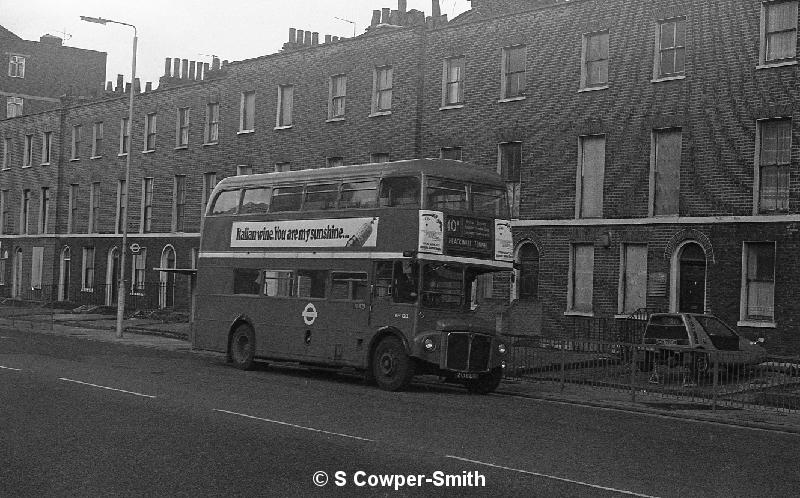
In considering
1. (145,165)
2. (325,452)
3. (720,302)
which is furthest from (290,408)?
(145,165)

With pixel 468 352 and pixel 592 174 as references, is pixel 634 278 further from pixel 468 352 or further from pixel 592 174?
pixel 468 352

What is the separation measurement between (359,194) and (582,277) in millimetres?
12195

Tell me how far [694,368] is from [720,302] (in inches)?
364

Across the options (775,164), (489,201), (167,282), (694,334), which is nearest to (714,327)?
(694,334)

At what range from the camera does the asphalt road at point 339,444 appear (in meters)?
10.2

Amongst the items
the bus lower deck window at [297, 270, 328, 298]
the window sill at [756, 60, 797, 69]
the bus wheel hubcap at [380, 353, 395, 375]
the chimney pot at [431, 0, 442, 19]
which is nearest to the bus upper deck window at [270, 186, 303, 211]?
the bus lower deck window at [297, 270, 328, 298]

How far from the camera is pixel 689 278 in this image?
30.3 metres

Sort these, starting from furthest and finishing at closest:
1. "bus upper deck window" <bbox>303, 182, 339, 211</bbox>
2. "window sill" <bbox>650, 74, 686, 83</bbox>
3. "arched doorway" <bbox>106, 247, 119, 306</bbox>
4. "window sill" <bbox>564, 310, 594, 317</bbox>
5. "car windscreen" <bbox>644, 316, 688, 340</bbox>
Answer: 1. "arched doorway" <bbox>106, 247, 119, 306</bbox>
2. "window sill" <bbox>564, 310, 594, 317</bbox>
3. "window sill" <bbox>650, 74, 686, 83</bbox>
4. "car windscreen" <bbox>644, 316, 688, 340</bbox>
5. "bus upper deck window" <bbox>303, 182, 339, 211</bbox>

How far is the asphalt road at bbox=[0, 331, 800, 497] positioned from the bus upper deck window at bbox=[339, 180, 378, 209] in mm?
3905

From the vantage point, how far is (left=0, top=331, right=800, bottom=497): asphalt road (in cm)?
1021

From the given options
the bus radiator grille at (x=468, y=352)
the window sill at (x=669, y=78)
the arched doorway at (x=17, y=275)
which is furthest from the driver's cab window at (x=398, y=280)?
the arched doorway at (x=17, y=275)

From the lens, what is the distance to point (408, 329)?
2152 cm

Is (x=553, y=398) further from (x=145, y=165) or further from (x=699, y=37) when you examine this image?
(x=145, y=165)

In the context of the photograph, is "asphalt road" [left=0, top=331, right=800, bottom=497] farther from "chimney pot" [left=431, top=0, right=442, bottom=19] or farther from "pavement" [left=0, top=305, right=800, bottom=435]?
"chimney pot" [left=431, top=0, right=442, bottom=19]
